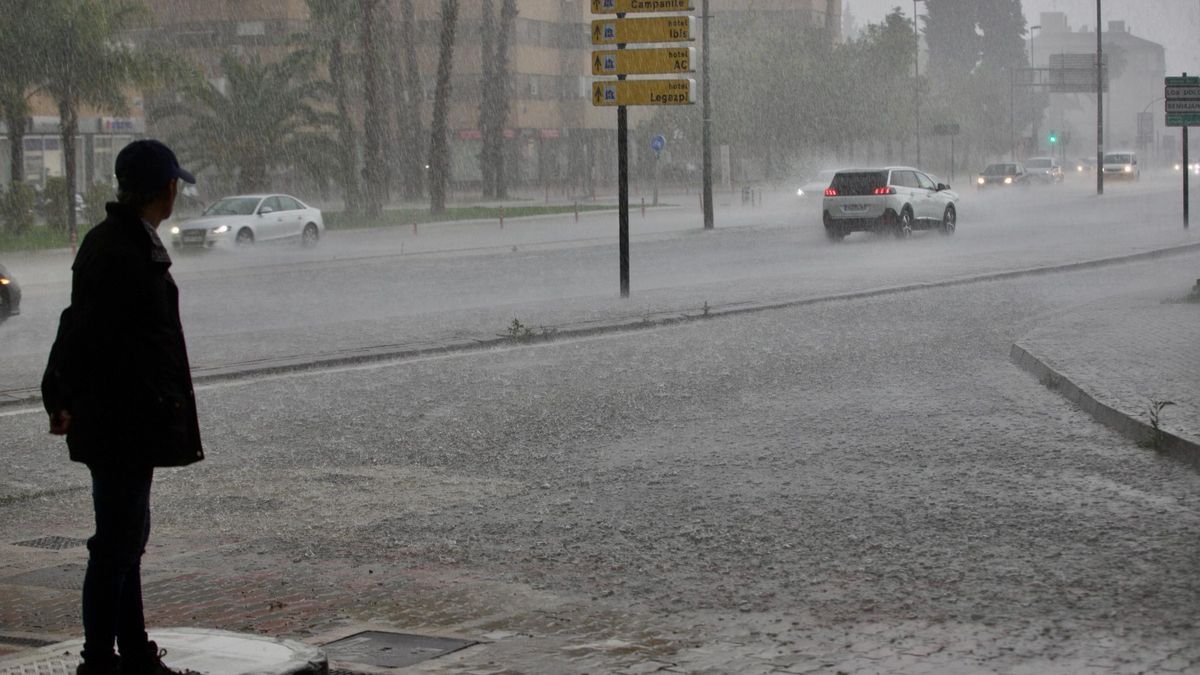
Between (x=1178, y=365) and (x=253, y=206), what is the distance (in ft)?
88.1

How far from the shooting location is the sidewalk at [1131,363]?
980cm

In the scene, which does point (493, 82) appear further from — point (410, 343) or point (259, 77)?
point (410, 343)

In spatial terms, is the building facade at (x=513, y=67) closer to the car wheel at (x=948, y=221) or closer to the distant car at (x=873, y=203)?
the car wheel at (x=948, y=221)

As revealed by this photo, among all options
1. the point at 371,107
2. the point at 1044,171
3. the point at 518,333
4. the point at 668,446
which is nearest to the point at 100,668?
the point at 668,446

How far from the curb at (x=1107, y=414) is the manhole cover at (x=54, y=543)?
6044mm

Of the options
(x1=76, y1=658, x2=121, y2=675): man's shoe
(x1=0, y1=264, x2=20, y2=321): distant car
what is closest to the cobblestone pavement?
(x1=76, y1=658, x2=121, y2=675): man's shoe

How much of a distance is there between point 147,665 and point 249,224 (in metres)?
31.2

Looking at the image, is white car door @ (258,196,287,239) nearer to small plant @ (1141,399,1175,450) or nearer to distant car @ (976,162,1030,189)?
small plant @ (1141,399,1175,450)

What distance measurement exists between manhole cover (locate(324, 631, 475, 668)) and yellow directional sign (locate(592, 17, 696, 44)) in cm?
1613

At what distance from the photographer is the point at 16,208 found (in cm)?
3938

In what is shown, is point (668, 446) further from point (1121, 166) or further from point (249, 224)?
point (1121, 166)

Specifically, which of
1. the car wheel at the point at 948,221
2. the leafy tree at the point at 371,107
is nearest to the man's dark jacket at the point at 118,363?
the car wheel at the point at 948,221

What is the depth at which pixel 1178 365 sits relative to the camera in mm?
12492

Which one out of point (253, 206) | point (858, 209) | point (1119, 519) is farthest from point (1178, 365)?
point (253, 206)
